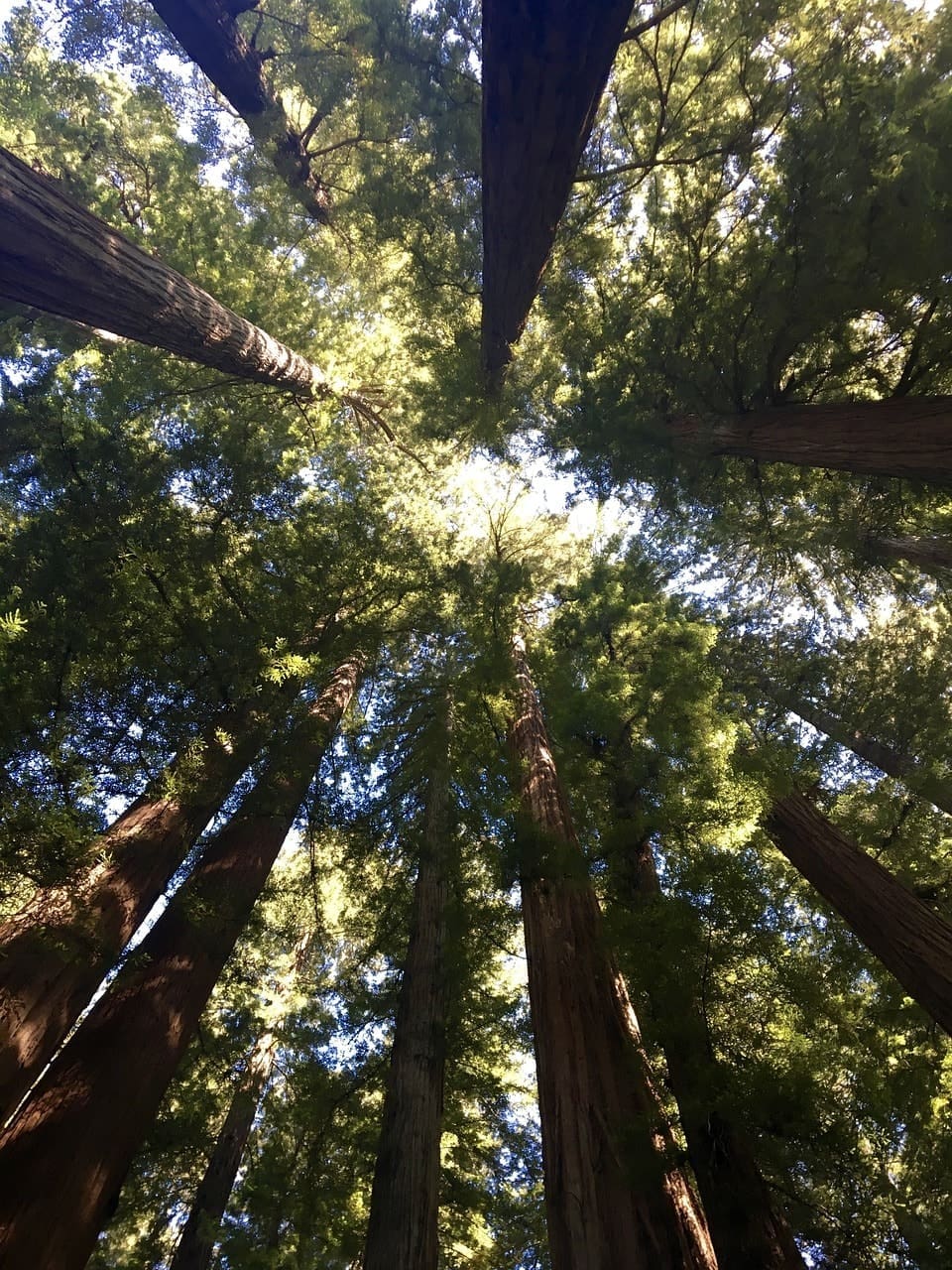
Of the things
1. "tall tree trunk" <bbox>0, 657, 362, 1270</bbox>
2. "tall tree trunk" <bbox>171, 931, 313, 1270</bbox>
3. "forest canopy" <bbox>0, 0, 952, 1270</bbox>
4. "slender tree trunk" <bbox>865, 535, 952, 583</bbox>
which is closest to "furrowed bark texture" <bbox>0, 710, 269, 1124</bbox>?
"forest canopy" <bbox>0, 0, 952, 1270</bbox>

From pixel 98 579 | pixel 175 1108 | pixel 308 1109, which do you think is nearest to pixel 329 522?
pixel 98 579

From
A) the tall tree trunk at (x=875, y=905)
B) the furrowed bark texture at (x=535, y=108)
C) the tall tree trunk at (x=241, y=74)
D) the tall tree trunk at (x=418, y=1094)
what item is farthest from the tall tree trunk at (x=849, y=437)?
the tall tree trunk at (x=241, y=74)

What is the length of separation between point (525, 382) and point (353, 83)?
15.6 ft

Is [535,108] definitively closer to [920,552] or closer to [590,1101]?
[590,1101]

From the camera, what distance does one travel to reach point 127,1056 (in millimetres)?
3781

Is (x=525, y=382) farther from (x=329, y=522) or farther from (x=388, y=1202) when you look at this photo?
(x=388, y=1202)

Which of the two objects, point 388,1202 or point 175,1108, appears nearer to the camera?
point 388,1202

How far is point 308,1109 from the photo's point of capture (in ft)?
18.7

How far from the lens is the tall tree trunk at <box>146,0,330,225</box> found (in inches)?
306

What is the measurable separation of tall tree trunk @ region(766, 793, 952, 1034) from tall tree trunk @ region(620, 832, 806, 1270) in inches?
80.2

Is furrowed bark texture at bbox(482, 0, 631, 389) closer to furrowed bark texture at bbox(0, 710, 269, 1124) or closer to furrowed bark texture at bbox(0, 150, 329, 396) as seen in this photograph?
furrowed bark texture at bbox(0, 150, 329, 396)

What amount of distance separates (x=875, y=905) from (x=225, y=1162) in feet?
24.4

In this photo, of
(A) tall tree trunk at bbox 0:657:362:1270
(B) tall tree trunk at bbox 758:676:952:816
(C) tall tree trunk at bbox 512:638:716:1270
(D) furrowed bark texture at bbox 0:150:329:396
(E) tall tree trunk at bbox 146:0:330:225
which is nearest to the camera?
(C) tall tree trunk at bbox 512:638:716:1270

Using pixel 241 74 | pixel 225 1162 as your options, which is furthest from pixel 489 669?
pixel 241 74
